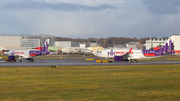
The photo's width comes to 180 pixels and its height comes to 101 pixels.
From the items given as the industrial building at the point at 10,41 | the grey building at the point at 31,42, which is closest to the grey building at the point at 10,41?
the industrial building at the point at 10,41

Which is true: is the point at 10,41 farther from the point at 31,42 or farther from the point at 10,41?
the point at 31,42

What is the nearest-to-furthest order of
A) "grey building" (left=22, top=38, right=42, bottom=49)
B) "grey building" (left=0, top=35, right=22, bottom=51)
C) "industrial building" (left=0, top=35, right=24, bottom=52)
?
"industrial building" (left=0, top=35, right=24, bottom=52) < "grey building" (left=0, top=35, right=22, bottom=51) < "grey building" (left=22, top=38, right=42, bottom=49)

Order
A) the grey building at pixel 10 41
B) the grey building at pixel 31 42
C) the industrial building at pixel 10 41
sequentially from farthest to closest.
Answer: the grey building at pixel 31 42 < the grey building at pixel 10 41 < the industrial building at pixel 10 41

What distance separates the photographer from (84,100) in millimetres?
13438

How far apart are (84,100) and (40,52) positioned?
52.4 m

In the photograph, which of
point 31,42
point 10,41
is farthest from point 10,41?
point 31,42

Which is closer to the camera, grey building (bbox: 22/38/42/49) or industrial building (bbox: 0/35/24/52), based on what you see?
industrial building (bbox: 0/35/24/52)

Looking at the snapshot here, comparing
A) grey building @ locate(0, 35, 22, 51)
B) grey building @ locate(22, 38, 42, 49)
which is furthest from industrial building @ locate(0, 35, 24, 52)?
grey building @ locate(22, 38, 42, 49)

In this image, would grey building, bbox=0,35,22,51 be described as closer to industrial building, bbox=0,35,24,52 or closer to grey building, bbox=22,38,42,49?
industrial building, bbox=0,35,24,52

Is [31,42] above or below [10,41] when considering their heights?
above

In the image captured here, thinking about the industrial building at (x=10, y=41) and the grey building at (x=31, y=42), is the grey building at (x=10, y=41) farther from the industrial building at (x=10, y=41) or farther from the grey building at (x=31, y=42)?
the grey building at (x=31, y=42)

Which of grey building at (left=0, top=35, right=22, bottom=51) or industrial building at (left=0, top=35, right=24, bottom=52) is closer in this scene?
industrial building at (left=0, top=35, right=24, bottom=52)

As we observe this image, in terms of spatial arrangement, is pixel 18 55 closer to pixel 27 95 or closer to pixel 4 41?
pixel 27 95

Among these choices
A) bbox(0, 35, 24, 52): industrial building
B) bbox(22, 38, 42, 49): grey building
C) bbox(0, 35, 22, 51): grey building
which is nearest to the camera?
bbox(0, 35, 24, 52): industrial building
